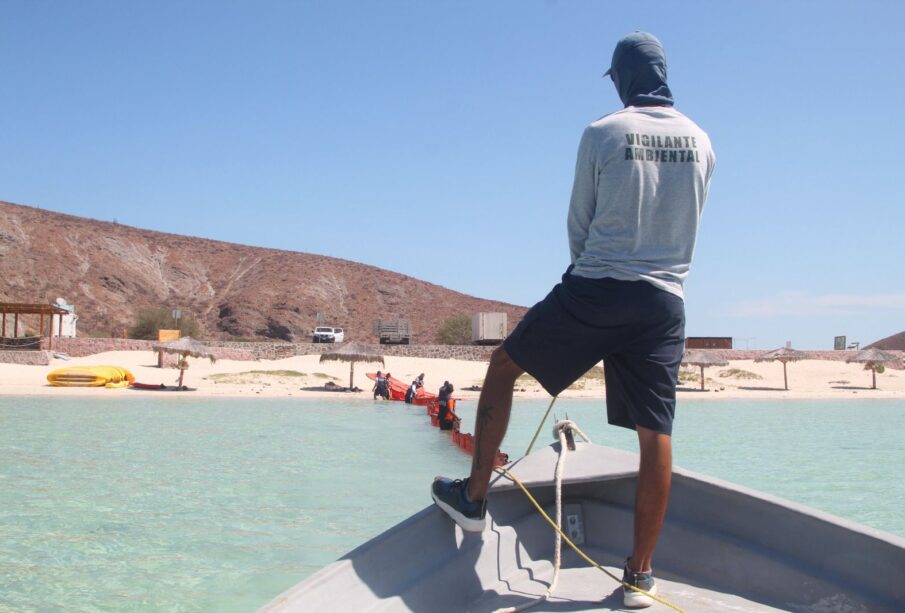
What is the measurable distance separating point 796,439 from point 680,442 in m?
3.01

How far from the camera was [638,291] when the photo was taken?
7.88 ft

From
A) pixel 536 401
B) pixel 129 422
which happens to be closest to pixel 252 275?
pixel 536 401

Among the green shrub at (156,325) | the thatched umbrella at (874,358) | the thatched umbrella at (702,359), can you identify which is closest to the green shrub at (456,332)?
the green shrub at (156,325)

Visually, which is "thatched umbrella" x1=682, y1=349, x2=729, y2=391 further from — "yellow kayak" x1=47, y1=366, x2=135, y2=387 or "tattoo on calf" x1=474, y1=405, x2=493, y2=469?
"tattoo on calf" x1=474, y1=405, x2=493, y2=469

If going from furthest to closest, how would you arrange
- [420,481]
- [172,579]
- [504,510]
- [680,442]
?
[680,442]
[420,481]
[172,579]
[504,510]

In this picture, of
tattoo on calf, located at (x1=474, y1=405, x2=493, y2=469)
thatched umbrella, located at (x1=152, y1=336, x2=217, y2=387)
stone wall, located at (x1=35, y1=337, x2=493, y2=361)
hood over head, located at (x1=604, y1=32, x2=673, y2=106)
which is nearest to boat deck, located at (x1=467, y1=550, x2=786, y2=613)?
tattoo on calf, located at (x1=474, y1=405, x2=493, y2=469)

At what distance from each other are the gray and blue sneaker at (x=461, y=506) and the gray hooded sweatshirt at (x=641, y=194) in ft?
2.87

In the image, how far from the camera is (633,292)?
7.86 ft

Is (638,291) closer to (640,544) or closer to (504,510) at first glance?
(640,544)

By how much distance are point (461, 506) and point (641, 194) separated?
1227 millimetres

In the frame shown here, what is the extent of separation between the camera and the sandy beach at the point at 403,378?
86.8 feet

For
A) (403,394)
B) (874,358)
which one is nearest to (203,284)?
(403,394)

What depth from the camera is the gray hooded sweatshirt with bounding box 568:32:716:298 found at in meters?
2.41

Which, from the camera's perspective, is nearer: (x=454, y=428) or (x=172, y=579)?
(x=172, y=579)
